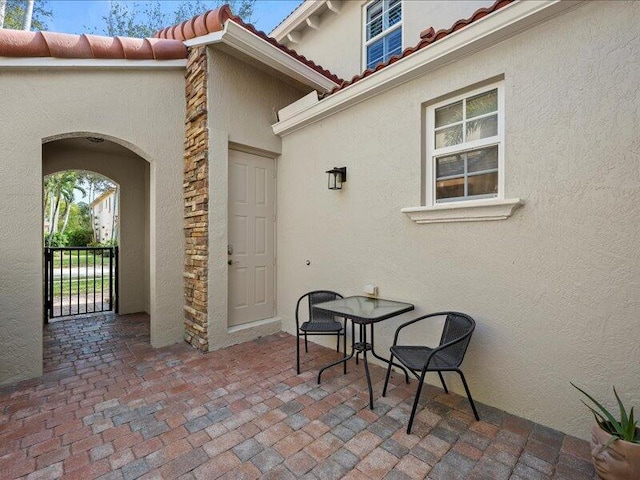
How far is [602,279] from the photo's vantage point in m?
2.54

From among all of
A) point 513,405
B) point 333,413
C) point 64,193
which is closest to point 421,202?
point 513,405

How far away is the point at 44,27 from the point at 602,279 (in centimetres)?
1798

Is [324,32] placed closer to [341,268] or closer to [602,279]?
[341,268]

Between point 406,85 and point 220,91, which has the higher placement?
point 220,91

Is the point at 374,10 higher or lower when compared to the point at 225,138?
higher

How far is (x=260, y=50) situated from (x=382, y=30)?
3445mm

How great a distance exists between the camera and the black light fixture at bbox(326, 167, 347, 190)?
4.48m

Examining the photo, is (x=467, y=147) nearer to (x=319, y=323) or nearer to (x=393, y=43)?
(x=319, y=323)

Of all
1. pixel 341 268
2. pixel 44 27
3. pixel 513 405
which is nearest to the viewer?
pixel 513 405

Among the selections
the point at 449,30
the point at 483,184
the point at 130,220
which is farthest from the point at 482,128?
the point at 130,220

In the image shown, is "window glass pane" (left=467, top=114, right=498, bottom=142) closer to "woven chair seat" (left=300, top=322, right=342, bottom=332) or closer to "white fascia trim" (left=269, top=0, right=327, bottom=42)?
"woven chair seat" (left=300, top=322, right=342, bottom=332)

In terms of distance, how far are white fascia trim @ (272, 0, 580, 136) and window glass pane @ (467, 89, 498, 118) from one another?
45 centimetres

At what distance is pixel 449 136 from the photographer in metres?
3.58

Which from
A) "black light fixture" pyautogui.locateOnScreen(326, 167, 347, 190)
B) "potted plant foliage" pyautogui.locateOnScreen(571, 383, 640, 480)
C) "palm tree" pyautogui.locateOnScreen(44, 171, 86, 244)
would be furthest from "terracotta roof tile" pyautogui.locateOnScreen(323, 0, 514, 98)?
"palm tree" pyautogui.locateOnScreen(44, 171, 86, 244)
